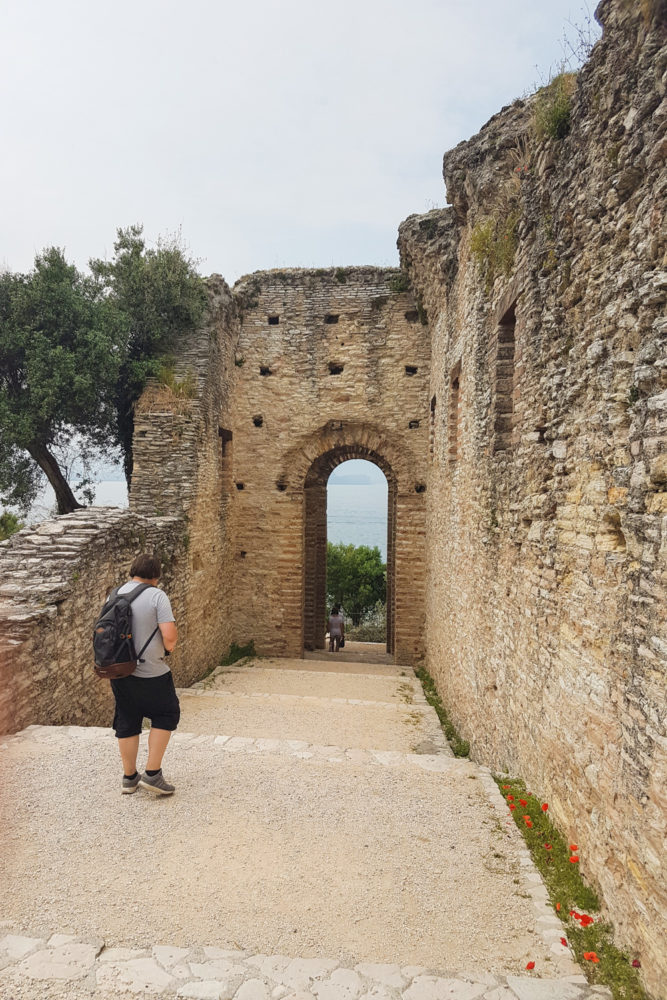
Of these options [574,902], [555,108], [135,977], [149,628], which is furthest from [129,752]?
[555,108]

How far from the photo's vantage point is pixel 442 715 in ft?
25.9

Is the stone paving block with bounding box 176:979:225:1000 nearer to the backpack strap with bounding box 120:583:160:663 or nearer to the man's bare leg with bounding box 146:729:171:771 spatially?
the man's bare leg with bounding box 146:729:171:771

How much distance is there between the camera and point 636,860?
8.36ft

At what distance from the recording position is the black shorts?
3.74m

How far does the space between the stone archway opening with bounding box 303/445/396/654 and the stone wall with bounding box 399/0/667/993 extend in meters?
6.01

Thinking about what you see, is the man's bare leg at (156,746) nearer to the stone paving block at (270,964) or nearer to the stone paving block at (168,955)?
the stone paving block at (168,955)

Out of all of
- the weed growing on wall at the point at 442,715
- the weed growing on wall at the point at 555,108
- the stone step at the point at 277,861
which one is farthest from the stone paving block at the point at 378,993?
the weed growing on wall at the point at 555,108

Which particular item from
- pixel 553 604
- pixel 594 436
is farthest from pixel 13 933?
pixel 594 436

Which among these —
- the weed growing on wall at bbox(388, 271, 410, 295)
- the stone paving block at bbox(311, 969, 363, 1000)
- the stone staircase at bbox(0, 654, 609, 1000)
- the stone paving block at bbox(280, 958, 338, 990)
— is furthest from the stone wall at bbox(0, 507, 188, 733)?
the weed growing on wall at bbox(388, 271, 410, 295)

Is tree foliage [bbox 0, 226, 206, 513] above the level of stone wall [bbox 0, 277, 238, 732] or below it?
above

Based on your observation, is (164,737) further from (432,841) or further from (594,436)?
(594,436)

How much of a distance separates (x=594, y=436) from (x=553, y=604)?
1212 millimetres

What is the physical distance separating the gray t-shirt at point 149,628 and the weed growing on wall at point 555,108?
4.18m

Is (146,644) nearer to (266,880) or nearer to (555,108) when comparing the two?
(266,880)
